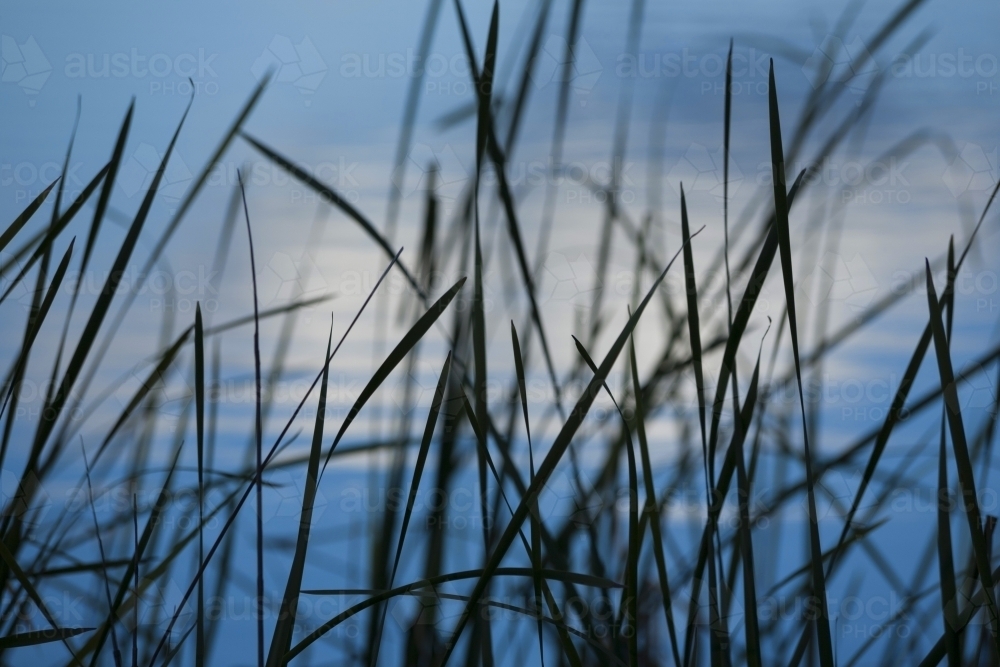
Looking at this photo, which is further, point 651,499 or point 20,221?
point 20,221

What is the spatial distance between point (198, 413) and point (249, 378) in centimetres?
63

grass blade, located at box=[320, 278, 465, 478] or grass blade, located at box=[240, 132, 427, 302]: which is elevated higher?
grass blade, located at box=[240, 132, 427, 302]

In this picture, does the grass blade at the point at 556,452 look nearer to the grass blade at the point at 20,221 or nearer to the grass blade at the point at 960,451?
the grass blade at the point at 960,451

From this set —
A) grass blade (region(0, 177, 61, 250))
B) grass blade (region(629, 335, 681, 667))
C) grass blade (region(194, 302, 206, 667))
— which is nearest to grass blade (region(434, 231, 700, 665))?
grass blade (region(629, 335, 681, 667))

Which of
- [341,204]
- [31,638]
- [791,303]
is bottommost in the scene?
[31,638]

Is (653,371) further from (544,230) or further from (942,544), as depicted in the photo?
(942,544)

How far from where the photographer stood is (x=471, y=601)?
0.45 m

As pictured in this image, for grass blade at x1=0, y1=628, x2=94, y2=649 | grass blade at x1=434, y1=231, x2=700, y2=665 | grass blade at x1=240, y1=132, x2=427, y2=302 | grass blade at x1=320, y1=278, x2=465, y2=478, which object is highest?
grass blade at x1=240, y1=132, x2=427, y2=302

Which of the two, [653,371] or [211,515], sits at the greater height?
[653,371]

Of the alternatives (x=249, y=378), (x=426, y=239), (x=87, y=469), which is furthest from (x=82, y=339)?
(x=249, y=378)

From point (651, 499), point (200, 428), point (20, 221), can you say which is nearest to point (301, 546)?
point (200, 428)

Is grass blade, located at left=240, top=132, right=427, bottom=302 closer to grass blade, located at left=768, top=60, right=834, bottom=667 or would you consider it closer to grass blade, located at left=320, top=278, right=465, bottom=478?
grass blade, located at left=320, top=278, right=465, bottom=478

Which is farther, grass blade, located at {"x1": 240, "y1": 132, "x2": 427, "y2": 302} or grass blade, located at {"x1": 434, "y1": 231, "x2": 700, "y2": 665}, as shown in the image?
grass blade, located at {"x1": 240, "y1": 132, "x2": 427, "y2": 302}

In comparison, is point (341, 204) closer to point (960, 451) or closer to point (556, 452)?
point (556, 452)
